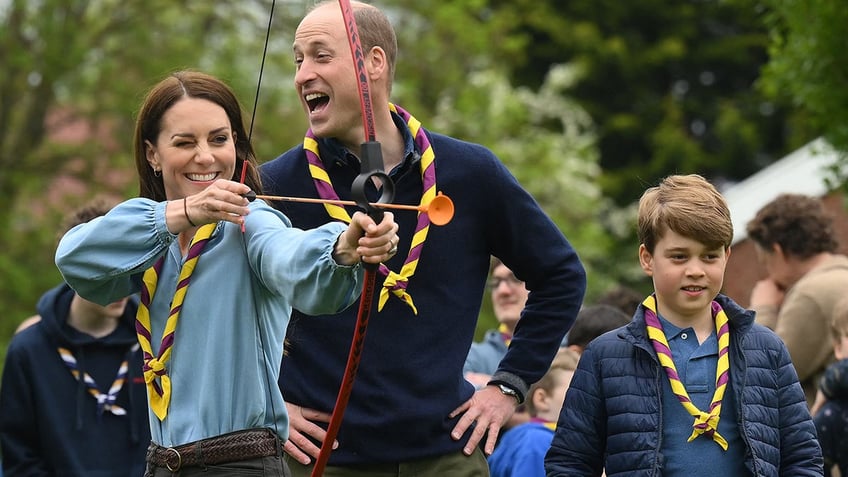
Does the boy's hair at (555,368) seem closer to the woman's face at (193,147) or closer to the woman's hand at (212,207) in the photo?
the woman's face at (193,147)

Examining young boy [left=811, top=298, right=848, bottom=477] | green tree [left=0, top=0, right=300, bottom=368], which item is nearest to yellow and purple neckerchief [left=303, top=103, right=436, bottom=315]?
young boy [left=811, top=298, right=848, bottom=477]

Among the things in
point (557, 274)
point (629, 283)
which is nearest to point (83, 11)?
point (629, 283)

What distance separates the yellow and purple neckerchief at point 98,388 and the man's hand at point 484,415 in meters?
2.00

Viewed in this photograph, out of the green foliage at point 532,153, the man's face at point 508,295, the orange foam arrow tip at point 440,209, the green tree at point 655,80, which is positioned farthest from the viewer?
the green tree at point 655,80

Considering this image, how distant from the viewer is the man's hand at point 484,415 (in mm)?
5219

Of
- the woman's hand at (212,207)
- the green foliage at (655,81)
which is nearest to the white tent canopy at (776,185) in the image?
the woman's hand at (212,207)

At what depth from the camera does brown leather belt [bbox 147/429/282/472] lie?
410cm

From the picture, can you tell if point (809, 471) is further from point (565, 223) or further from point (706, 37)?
point (706, 37)

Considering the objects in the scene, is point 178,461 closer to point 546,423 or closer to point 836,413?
point 546,423

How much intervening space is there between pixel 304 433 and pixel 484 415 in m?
0.65

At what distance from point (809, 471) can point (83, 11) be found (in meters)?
17.1

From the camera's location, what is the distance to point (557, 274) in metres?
5.50

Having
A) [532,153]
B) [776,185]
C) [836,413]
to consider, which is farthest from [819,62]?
[532,153]

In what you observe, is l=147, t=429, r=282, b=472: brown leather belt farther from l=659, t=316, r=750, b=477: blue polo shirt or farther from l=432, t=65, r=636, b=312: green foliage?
l=432, t=65, r=636, b=312: green foliage
